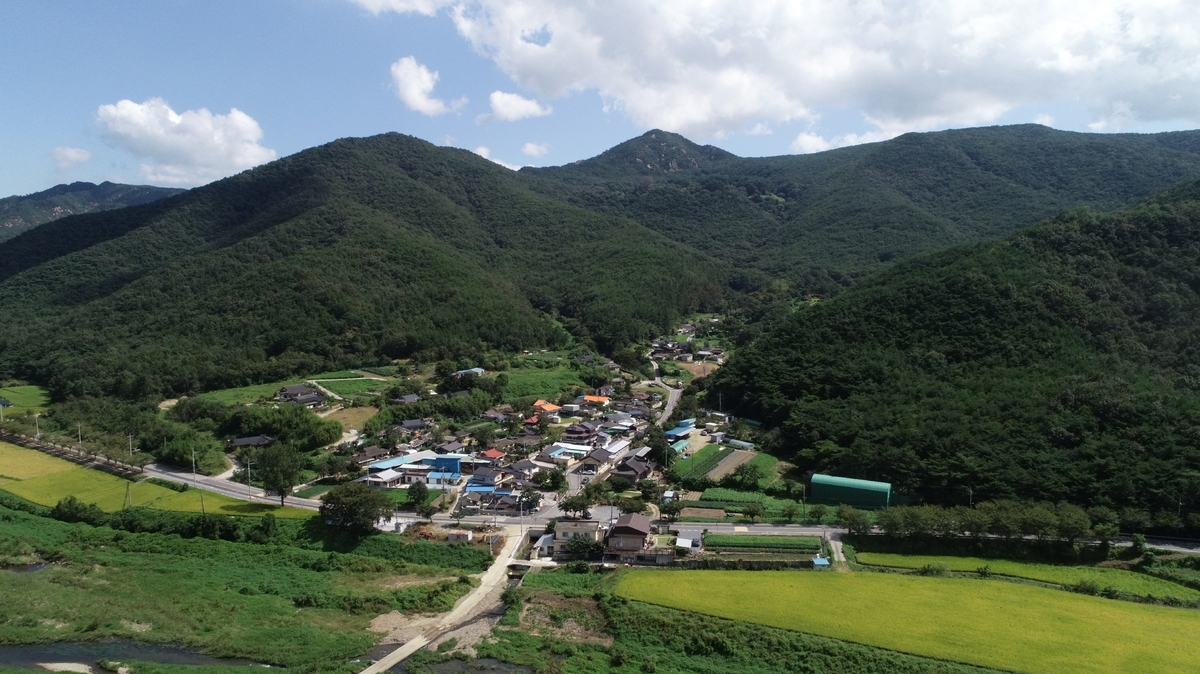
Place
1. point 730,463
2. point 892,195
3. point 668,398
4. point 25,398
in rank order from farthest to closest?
point 892,195 → point 668,398 → point 25,398 → point 730,463

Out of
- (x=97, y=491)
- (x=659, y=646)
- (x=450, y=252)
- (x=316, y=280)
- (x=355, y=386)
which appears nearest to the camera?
(x=659, y=646)

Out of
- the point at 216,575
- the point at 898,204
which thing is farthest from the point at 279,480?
the point at 898,204

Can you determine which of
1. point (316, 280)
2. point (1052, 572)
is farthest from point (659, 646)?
point (316, 280)

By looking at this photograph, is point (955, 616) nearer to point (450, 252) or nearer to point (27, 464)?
point (27, 464)

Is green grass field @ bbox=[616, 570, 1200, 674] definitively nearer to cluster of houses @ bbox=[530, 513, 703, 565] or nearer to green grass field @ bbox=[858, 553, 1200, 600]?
cluster of houses @ bbox=[530, 513, 703, 565]

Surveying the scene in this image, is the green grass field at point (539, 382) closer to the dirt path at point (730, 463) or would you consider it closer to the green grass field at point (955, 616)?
the dirt path at point (730, 463)

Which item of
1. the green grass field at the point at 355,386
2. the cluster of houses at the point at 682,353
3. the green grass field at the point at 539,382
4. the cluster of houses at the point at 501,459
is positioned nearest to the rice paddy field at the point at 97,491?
the cluster of houses at the point at 501,459
